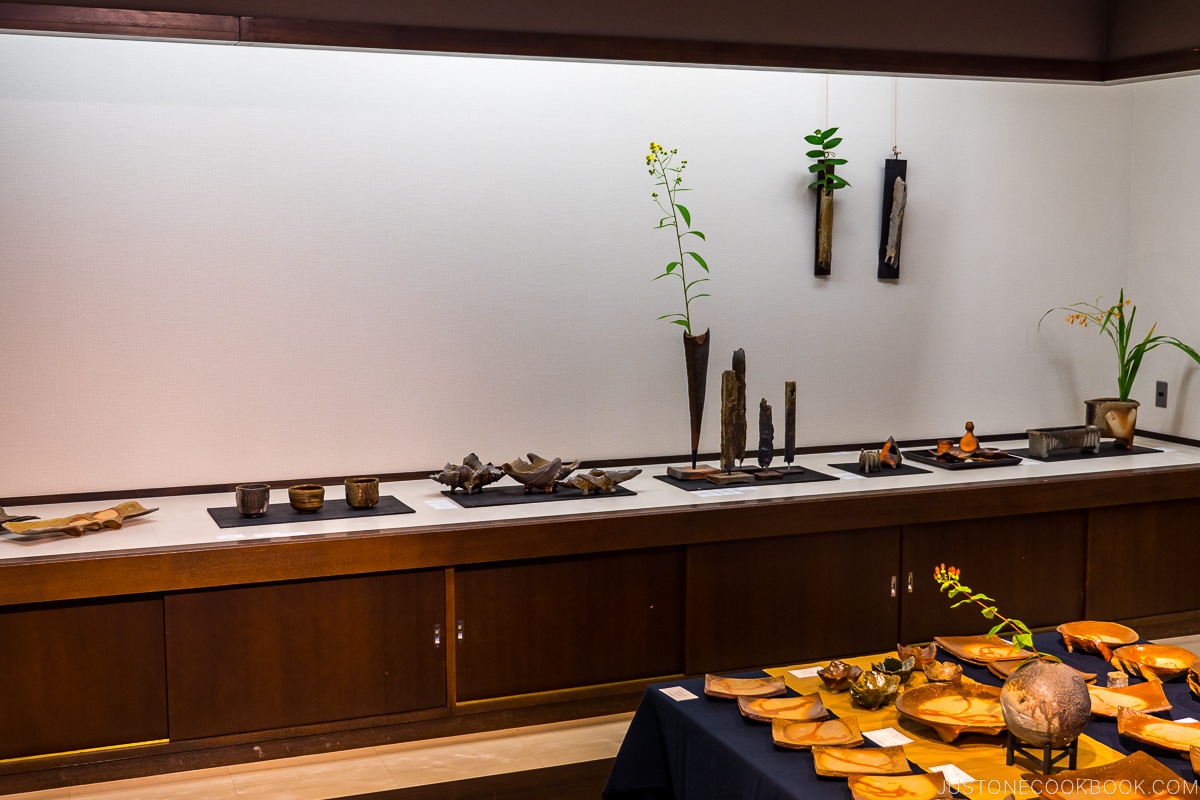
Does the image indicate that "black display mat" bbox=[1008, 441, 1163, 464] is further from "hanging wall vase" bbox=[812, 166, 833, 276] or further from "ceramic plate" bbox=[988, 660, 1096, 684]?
"ceramic plate" bbox=[988, 660, 1096, 684]

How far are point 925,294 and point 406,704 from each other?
2.81m

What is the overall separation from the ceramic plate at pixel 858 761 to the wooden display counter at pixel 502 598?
1.52 meters

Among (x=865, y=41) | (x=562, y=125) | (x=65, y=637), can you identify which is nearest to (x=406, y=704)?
(x=65, y=637)

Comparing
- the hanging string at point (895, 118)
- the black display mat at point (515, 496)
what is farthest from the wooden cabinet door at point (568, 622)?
the hanging string at point (895, 118)

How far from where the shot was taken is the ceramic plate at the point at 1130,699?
2330 millimetres

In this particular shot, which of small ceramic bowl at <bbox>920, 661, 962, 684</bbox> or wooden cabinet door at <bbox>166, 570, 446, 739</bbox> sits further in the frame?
wooden cabinet door at <bbox>166, 570, 446, 739</bbox>

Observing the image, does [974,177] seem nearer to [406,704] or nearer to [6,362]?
[406,704]

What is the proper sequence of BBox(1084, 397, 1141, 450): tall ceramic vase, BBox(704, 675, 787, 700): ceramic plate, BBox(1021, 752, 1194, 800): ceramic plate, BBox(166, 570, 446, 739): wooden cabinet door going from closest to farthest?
BBox(1021, 752, 1194, 800): ceramic plate
BBox(704, 675, 787, 700): ceramic plate
BBox(166, 570, 446, 739): wooden cabinet door
BBox(1084, 397, 1141, 450): tall ceramic vase

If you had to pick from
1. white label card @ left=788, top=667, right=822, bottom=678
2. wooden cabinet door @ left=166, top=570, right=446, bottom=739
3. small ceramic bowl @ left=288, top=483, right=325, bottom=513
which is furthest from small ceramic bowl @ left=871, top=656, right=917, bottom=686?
small ceramic bowl @ left=288, top=483, right=325, bottom=513

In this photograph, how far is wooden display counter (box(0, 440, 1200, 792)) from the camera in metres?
3.12

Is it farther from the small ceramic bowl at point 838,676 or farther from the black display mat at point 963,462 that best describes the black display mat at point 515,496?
the small ceramic bowl at point 838,676

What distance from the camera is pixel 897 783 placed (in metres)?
2.03

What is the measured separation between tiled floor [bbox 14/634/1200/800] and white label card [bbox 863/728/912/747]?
1.29 meters

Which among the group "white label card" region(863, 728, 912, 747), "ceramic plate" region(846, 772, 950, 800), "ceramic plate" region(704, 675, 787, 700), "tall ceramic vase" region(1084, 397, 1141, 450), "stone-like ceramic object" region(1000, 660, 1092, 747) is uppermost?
"tall ceramic vase" region(1084, 397, 1141, 450)
